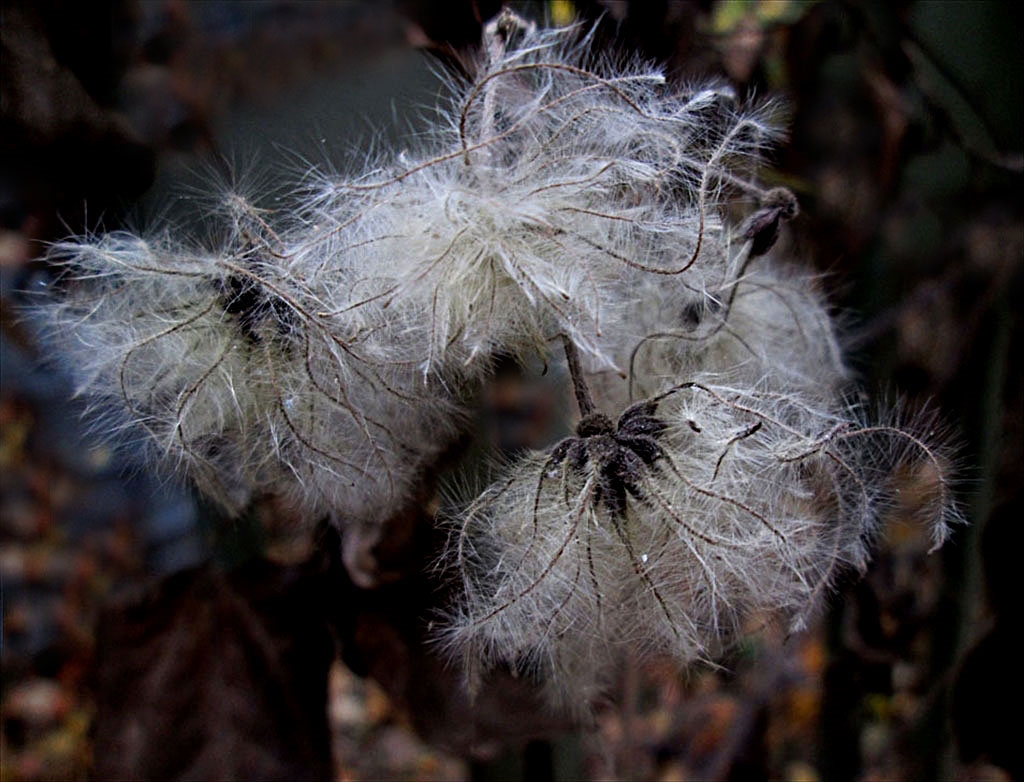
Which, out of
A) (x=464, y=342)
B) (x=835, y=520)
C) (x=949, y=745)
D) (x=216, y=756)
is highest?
(x=464, y=342)

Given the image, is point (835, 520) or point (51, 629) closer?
point (835, 520)

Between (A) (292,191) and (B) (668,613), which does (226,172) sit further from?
(B) (668,613)

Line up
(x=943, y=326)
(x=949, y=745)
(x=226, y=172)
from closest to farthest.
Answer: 1. (x=226, y=172)
2. (x=949, y=745)
3. (x=943, y=326)

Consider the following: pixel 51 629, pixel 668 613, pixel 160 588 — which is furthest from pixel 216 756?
pixel 51 629

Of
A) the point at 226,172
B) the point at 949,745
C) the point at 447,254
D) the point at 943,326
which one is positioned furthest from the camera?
the point at 943,326

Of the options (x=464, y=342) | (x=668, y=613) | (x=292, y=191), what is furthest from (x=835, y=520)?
(x=292, y=191)

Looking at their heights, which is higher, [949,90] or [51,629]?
[949,90]
